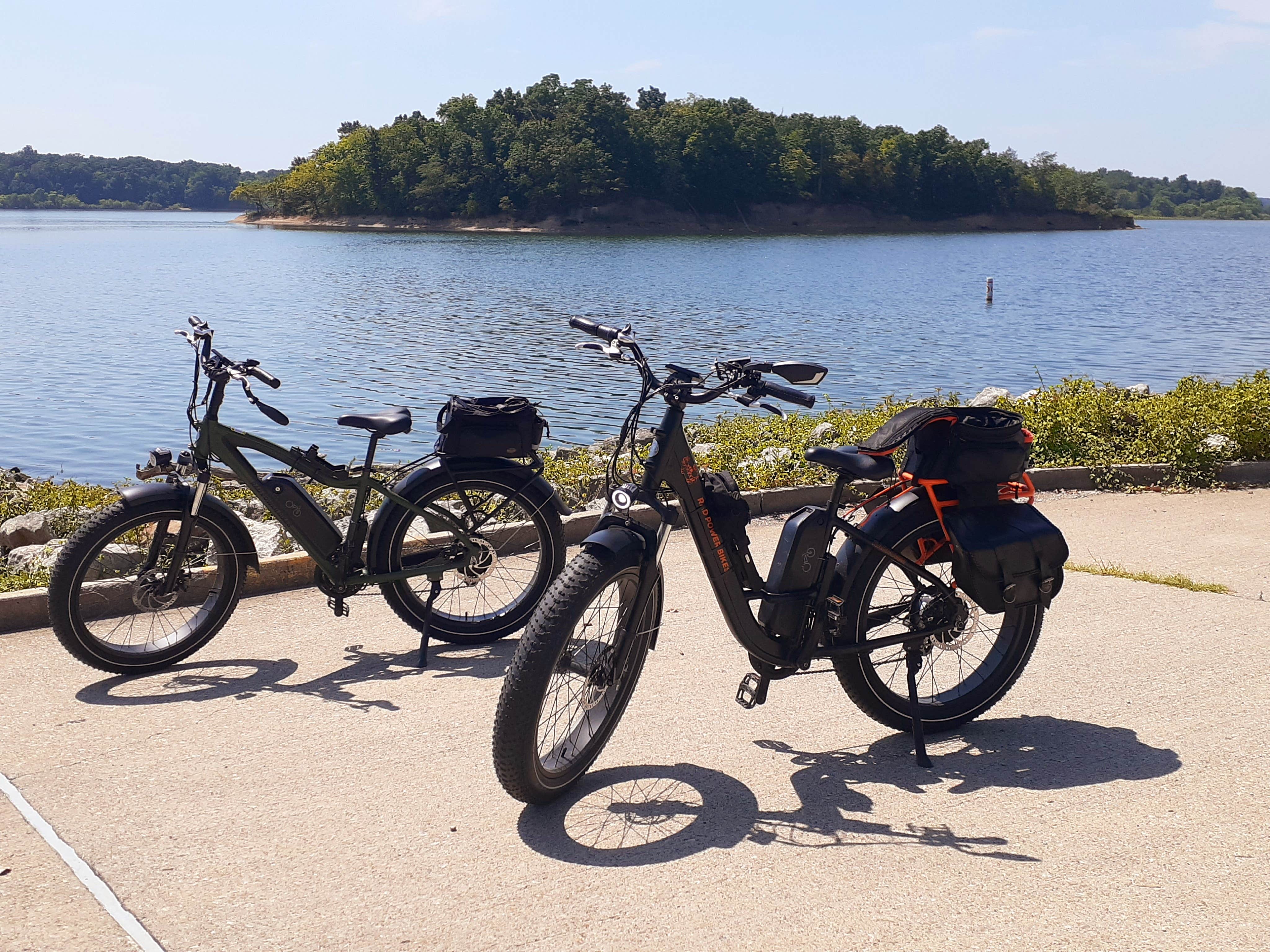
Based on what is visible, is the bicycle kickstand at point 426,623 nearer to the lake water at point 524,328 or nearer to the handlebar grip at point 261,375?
the handlebar grip at point 261,375

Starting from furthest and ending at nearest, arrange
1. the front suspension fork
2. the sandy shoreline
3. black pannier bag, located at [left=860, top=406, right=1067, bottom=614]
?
the sandy shoreline → the front suspension fork → black pannier bag, located at [left=860, top=406, right=1067, bottom=614]

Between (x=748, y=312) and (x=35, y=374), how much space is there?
2053 cm

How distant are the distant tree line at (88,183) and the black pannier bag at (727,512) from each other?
640 ft

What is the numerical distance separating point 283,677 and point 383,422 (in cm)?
128

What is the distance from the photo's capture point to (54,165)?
180625mm

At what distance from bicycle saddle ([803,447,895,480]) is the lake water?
11.0m

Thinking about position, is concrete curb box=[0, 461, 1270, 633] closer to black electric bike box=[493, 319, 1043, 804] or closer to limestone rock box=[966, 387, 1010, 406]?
black electric bike box=[493, 319, 1043, 804]

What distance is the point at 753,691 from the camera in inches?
169

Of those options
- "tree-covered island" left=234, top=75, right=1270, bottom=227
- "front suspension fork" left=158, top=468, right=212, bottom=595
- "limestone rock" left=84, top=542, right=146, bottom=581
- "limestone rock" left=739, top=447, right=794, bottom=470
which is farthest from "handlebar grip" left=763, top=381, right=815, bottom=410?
"tree-covered island" left=234, top=75, right=1270, bottom=227

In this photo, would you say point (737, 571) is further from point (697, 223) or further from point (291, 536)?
point (697, 223)

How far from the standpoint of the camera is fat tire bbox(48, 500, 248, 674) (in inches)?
203

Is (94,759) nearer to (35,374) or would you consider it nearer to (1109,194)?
(35,374)

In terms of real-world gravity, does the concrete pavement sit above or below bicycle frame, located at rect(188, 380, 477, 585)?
below

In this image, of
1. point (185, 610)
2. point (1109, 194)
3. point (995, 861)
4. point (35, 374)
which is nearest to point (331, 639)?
point (185, 610)
